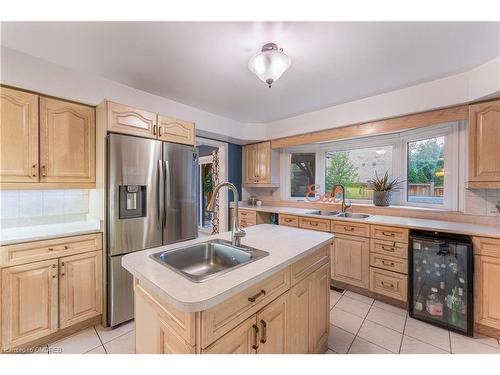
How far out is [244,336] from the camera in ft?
3.24

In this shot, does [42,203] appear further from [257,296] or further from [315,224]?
[315,224]

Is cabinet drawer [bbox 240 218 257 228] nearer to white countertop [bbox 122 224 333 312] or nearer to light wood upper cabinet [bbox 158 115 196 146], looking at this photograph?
light wood upper cabinet [bbox 158 115 196 146]

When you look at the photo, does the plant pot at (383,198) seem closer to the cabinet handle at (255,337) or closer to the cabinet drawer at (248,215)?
the cabinet drawer at (248,215)

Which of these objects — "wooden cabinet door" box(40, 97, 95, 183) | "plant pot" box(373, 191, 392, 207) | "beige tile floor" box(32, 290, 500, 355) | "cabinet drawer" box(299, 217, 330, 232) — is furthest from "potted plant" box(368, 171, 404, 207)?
"wooden cabinet door" box(40, 97, 95, 183)

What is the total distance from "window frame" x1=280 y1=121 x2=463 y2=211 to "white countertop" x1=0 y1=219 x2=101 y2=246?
300 centimetres

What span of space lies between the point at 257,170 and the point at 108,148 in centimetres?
257

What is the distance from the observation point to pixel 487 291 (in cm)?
185

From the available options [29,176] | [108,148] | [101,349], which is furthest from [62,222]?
[101,349]

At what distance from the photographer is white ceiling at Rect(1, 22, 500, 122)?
5.00ft

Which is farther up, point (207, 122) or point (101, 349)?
point (207, 122)

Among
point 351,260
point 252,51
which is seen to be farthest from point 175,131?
point 351,260
